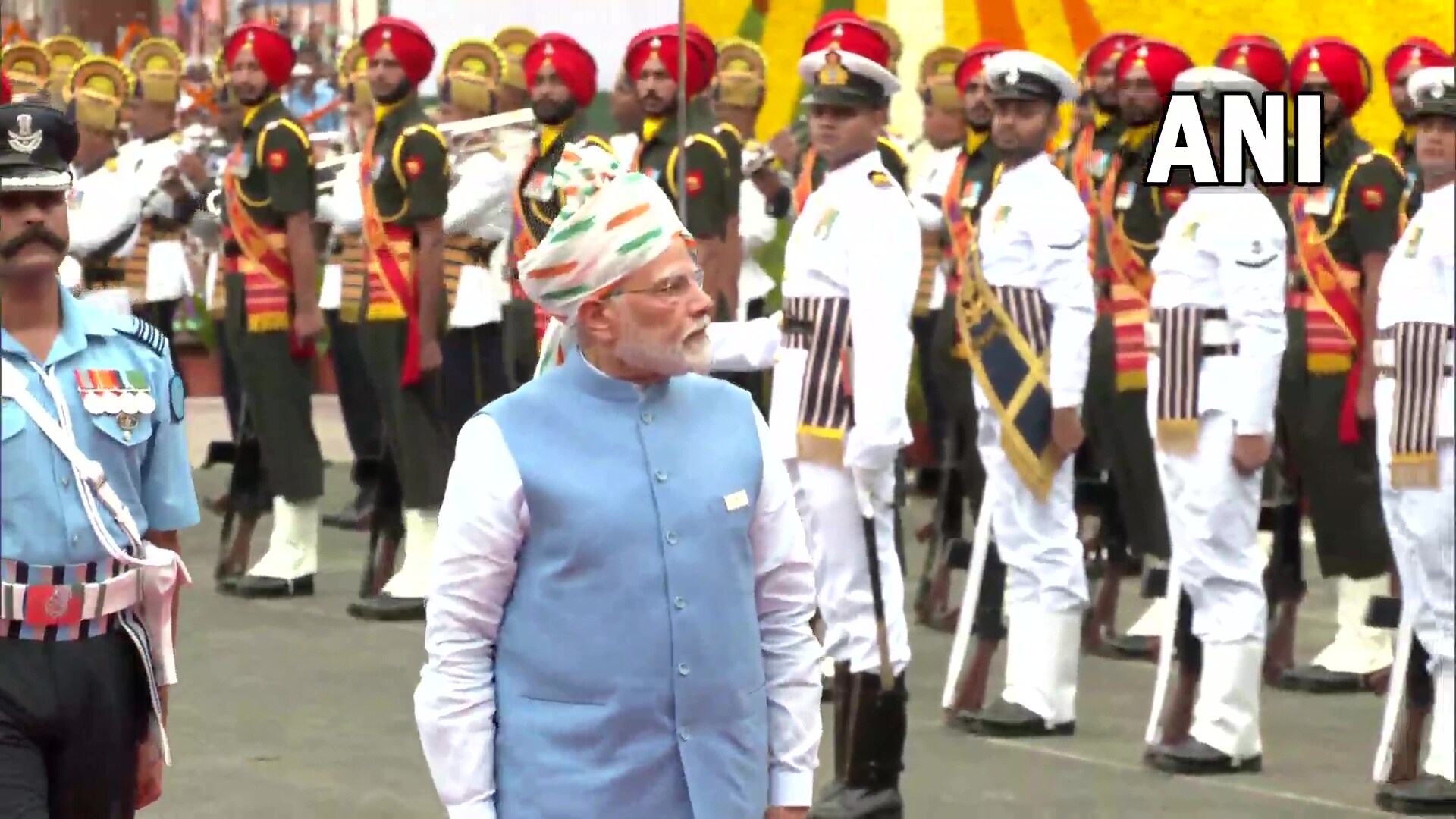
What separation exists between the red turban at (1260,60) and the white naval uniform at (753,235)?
167 inches

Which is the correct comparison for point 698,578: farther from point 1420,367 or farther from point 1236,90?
point 1236,90

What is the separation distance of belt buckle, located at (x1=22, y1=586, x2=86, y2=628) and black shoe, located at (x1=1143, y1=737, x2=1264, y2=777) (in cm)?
469

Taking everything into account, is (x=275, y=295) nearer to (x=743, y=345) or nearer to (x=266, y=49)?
(x=266, y=49)

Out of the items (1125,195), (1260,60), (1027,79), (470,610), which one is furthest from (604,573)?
(1125,195)

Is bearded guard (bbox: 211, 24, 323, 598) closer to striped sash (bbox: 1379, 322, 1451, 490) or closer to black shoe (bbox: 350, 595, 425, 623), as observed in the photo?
black shoe (bbox: 350, 595, 425, 623)

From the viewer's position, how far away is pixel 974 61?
13.1m

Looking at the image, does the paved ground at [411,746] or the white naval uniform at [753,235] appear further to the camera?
the white naval uniform at [753,235]

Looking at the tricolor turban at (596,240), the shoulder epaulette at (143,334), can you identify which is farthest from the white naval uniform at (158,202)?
the tricolor turban at (596,240)

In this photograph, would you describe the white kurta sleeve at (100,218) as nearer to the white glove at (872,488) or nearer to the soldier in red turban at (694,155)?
the soldier in red turban at (694,155)

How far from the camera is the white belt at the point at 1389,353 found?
8148 millimetres

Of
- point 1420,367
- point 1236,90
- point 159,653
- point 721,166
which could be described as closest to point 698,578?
point 159,653

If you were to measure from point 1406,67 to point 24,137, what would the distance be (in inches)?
315

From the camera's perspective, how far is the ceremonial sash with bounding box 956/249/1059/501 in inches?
370

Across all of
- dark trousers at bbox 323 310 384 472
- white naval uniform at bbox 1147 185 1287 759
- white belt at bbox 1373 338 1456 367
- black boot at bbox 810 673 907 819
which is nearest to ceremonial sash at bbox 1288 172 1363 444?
A: white naval uniform at bbox 1147 185 1287 759
